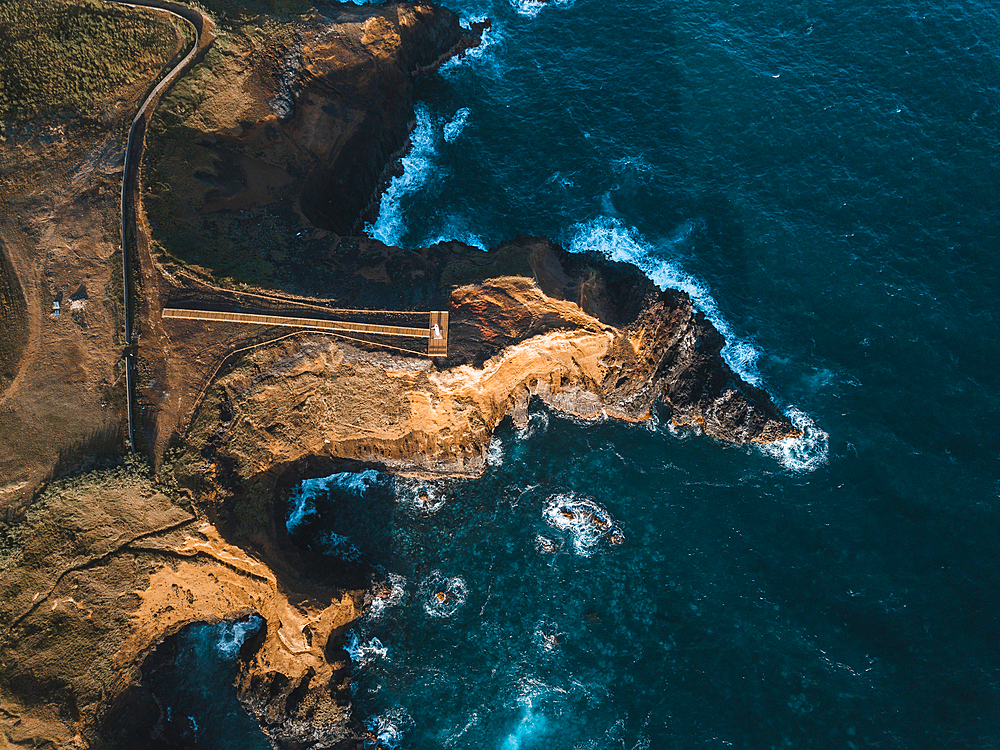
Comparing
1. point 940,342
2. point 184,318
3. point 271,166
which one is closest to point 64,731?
point 184,318

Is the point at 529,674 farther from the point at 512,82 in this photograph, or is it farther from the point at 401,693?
the point at 512,82

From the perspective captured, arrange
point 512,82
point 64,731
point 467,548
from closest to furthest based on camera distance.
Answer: point 64,731 → point 467,548 → point 512,82

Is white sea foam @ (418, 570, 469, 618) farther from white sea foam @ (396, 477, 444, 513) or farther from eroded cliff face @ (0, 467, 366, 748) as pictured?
white sea foam @ (396, 477, 444, 513)

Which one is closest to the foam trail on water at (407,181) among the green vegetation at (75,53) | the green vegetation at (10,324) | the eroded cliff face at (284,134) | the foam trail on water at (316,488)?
the eroded cliff face at (284,134)

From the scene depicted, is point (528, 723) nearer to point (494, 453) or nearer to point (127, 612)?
point (494, 453)

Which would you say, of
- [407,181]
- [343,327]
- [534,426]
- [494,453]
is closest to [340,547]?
[494,453]

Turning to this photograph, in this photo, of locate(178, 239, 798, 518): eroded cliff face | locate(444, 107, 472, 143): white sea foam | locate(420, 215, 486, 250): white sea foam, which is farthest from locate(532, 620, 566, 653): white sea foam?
locate(444, 107, 472, 143): white sea foam
